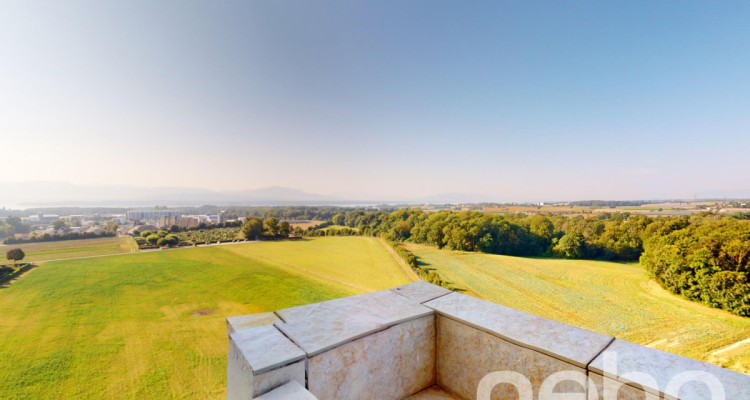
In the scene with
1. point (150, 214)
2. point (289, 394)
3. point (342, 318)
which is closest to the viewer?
point (289, 394)

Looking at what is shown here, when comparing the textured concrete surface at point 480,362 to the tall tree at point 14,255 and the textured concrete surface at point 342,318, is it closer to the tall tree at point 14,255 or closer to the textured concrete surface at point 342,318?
the textured concrete surface at point 342,318

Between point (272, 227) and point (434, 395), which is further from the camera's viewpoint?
point (272, 227)

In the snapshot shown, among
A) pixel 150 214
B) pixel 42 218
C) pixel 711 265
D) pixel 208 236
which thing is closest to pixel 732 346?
pixel 711 265

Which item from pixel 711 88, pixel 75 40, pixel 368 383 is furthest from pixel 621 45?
pixel 75 40

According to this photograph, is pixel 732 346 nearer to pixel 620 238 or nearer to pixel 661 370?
pixel 620 238

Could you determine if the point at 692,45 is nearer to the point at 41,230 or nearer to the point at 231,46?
the point at 231,46


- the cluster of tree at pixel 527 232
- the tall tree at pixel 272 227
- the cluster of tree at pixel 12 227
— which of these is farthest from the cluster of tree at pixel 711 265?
the cluster of tree at pixel 12 227

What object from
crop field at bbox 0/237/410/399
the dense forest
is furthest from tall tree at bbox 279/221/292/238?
crop field at bbox 0/237/410/399
